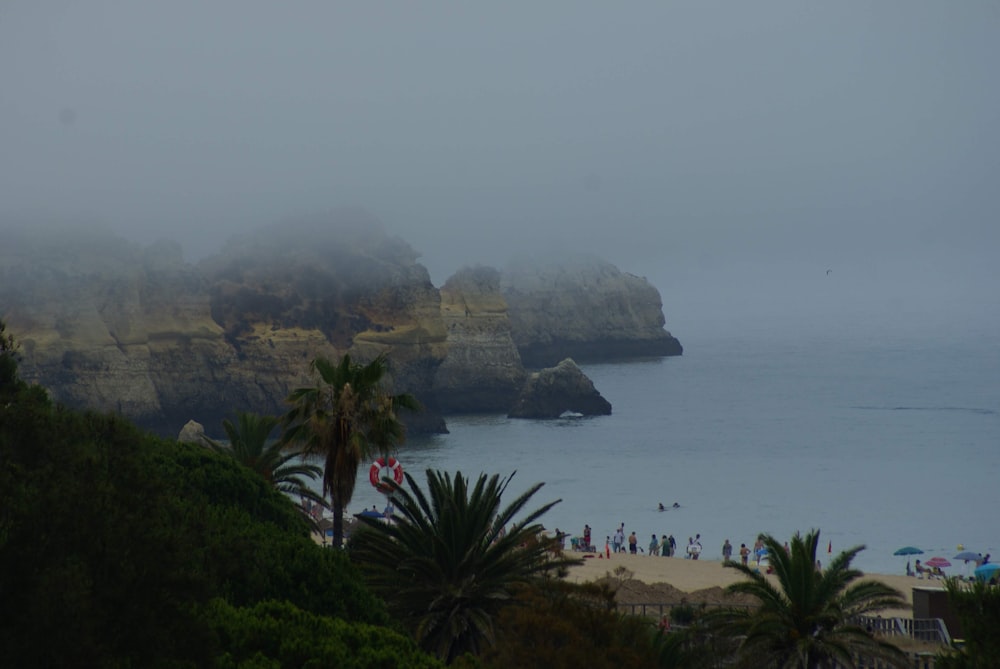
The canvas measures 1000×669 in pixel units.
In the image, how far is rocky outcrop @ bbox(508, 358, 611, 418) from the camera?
349 feet

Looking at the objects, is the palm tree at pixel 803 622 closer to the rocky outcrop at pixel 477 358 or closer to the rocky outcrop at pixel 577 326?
the rocky outcrop at pixel 477 358

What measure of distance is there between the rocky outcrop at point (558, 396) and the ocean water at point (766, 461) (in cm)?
230

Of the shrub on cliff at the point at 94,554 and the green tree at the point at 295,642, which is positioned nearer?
the shrub on cliff at the point at 94,554

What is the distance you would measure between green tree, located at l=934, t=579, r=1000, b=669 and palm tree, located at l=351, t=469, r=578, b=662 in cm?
575

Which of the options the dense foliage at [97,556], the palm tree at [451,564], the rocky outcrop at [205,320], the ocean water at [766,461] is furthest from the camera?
the rocky outcrop at [205,320]

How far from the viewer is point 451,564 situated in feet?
55.8

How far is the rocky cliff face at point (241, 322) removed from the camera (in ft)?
284

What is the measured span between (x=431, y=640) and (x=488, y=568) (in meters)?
1.31

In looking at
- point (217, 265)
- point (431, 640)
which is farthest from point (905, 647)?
point (217, 265)

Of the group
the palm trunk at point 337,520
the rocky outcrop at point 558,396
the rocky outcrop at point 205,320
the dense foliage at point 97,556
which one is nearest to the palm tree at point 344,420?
the palm trunk at point 337,520

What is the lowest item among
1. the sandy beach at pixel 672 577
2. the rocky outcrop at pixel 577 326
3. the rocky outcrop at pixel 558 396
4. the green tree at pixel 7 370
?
the sandy beach at pixel 672 577

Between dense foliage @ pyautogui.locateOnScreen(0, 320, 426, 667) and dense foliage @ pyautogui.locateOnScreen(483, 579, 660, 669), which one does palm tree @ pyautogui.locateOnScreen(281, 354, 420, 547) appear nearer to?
dense foliage @ pyautogui.locateOnScreen(483, 579, 660, 669)

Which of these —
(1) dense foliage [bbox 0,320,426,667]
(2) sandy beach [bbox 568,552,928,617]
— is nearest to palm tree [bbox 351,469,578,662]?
(1) dense foliage [bbox 0,320,426,667]

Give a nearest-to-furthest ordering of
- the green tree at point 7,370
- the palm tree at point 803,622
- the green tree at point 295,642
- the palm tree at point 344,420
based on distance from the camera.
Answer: the green tree at point 295,642 → the palm tree at point 803,622 → the green tree at point 7,370 → the palm tree at point 344,420
